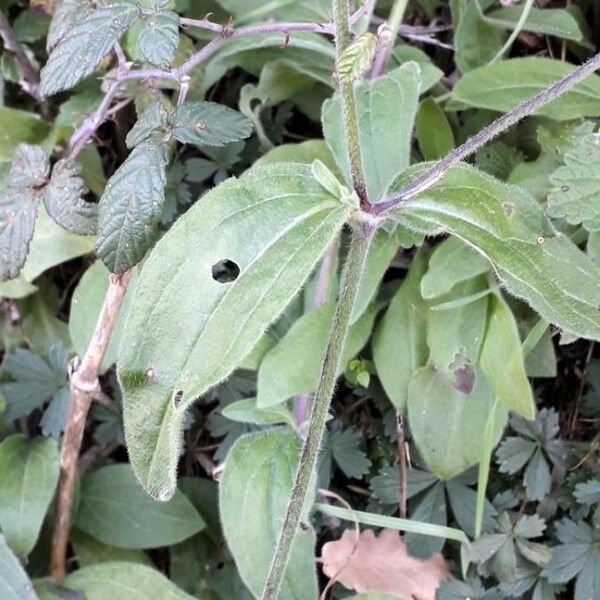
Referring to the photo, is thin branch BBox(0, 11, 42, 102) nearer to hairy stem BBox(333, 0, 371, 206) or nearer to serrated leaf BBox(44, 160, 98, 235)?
serrated leaf BBox(44, 160, 98, 235)

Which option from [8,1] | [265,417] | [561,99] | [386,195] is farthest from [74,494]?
[561,99]

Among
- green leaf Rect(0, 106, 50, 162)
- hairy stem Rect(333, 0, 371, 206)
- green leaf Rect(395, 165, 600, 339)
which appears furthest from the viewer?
green leaf Rect(0, 106, 50, 162)

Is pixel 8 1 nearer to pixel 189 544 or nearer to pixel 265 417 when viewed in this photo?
pixel 265 417

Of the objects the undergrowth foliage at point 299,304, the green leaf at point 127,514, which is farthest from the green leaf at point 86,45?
the green leaf at point 127,514

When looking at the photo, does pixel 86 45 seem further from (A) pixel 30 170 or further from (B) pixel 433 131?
(B) pixel 433 131

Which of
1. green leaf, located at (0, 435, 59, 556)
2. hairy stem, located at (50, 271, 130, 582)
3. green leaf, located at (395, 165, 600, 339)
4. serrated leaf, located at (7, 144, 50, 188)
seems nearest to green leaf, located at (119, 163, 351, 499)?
green leaf, located at (395, 165, 600, 339)

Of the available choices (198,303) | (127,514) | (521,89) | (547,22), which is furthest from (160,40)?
(127,514)

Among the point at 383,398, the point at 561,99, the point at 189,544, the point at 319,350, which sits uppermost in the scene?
the point at 561,99
